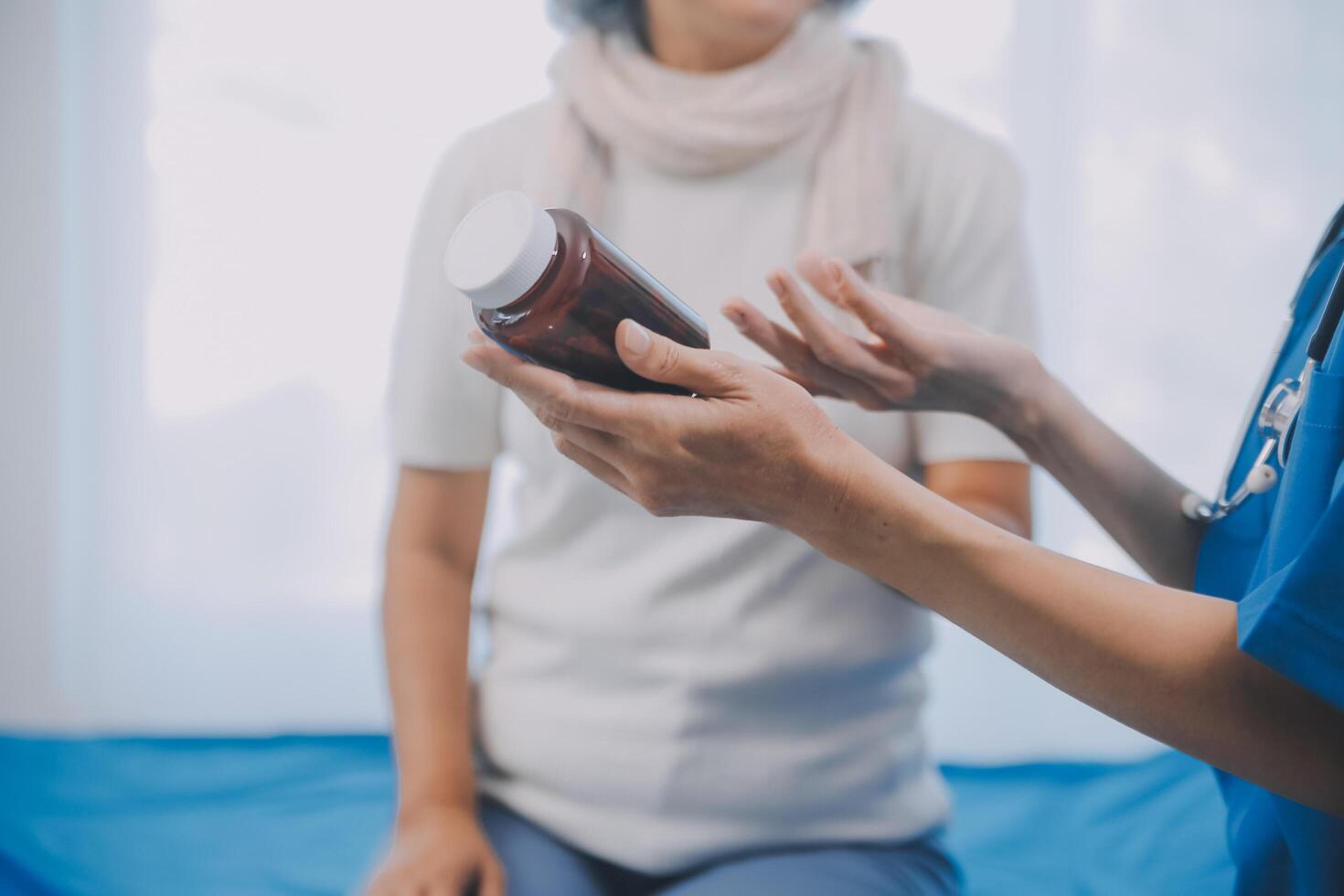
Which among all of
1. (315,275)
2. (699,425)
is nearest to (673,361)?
(699,425)

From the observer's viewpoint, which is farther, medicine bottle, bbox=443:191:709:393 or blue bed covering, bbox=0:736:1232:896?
blue bed covering, bbox=0:736:1232:896

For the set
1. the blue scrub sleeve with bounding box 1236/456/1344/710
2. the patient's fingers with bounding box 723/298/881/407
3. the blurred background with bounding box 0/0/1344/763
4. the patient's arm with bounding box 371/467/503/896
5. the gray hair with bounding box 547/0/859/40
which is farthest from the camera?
the blurred background with bounding box 0/0/1344/763

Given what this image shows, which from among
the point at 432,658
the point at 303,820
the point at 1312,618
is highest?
the point at 1312,618

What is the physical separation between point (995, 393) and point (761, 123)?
27cm

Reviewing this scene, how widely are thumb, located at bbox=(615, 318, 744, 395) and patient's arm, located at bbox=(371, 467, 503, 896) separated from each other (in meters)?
0.42

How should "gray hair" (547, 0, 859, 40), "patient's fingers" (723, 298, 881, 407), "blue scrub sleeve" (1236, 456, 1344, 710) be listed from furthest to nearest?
"gray hair" (547, 0, 859, 40) → "patient's fingers" (723, 298, 881, 407) → "blue scrub sleeve" (1236, 456, 1344, 710)

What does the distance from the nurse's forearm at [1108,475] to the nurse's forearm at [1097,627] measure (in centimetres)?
19

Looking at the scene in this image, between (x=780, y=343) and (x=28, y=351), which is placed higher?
(x=780, y=343)

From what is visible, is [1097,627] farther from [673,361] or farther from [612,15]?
[612,15]

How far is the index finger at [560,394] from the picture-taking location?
445 mm

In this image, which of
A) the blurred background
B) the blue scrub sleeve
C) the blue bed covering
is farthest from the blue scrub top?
the blurred background

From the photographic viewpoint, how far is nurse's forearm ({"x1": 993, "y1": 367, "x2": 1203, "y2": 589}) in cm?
64

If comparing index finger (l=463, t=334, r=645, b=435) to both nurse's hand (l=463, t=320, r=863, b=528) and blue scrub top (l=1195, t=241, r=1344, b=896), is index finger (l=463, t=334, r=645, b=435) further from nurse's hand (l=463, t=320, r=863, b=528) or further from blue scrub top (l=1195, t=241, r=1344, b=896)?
blue scrub top (l=1195, t=241, r=1344, b=896)

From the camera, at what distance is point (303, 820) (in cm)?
107
